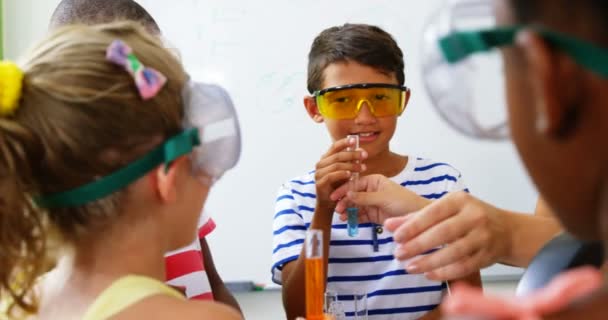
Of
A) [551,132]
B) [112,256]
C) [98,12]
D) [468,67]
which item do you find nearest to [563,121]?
[551,132]

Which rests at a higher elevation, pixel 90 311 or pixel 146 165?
pixel 146 165

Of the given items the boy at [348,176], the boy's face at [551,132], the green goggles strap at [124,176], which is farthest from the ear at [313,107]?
the boy's face at [551,132]

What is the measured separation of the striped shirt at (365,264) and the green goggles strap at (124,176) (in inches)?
28.0

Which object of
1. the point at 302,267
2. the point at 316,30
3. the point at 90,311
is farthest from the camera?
the point at 316,30

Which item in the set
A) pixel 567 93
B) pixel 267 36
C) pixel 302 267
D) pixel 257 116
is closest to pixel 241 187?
pixel 257 116

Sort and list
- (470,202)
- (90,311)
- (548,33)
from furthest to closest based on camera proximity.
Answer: (470,202), (90,311), (548,33)

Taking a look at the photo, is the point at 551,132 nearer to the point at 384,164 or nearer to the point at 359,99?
the point at 359,99

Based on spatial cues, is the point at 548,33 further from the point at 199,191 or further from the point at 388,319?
the point at 388,319

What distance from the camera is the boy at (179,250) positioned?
1.64 metres

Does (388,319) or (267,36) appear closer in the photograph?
(388,319)

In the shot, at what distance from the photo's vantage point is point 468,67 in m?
0.75

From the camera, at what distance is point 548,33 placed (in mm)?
596

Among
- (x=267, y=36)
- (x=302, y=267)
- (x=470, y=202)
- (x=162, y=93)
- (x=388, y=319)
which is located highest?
(x=267, y=36)

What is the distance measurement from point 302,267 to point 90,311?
0.67m
